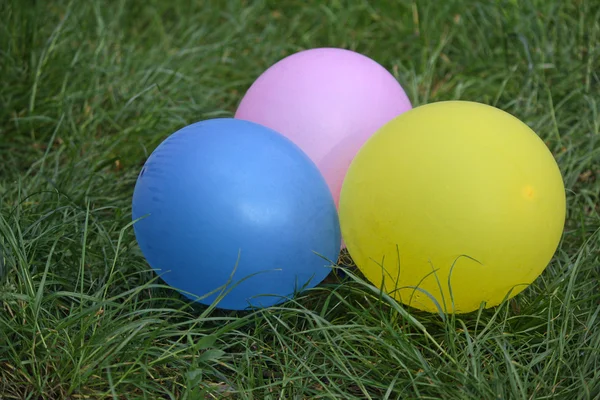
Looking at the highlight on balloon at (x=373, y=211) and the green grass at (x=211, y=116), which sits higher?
the highlight on balloon at (x=373, y=211)

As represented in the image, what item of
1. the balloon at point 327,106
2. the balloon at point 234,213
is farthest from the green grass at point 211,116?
the balloon at point 327,106

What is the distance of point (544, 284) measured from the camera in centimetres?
259

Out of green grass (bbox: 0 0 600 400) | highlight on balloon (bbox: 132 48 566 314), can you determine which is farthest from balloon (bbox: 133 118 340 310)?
green grass (bbox: 0 0 600 400)

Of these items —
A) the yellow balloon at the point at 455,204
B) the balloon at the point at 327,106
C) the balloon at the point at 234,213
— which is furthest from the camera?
the balloon at the point at 327,106

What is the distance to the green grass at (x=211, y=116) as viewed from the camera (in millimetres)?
2215

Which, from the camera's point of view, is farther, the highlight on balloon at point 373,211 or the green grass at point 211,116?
the green grass at point 211,116

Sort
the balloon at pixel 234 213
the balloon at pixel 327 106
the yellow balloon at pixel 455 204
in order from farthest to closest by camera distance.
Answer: the balloon at pixel 327 106 → the balloon at pixel 234 213 → the yellow balloon at pixel 455 204

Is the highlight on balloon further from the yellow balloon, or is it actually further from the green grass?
the green grass

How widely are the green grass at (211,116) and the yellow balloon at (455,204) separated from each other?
140 millimetres

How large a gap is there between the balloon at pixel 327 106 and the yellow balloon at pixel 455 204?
23 centimetres

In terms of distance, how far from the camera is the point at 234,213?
85.8 inches

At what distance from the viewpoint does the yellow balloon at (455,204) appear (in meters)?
2.09

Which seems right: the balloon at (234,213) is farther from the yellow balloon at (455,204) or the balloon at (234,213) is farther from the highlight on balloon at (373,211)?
the yellow balloon at (455,204)

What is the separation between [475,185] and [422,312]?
0.58 metres
